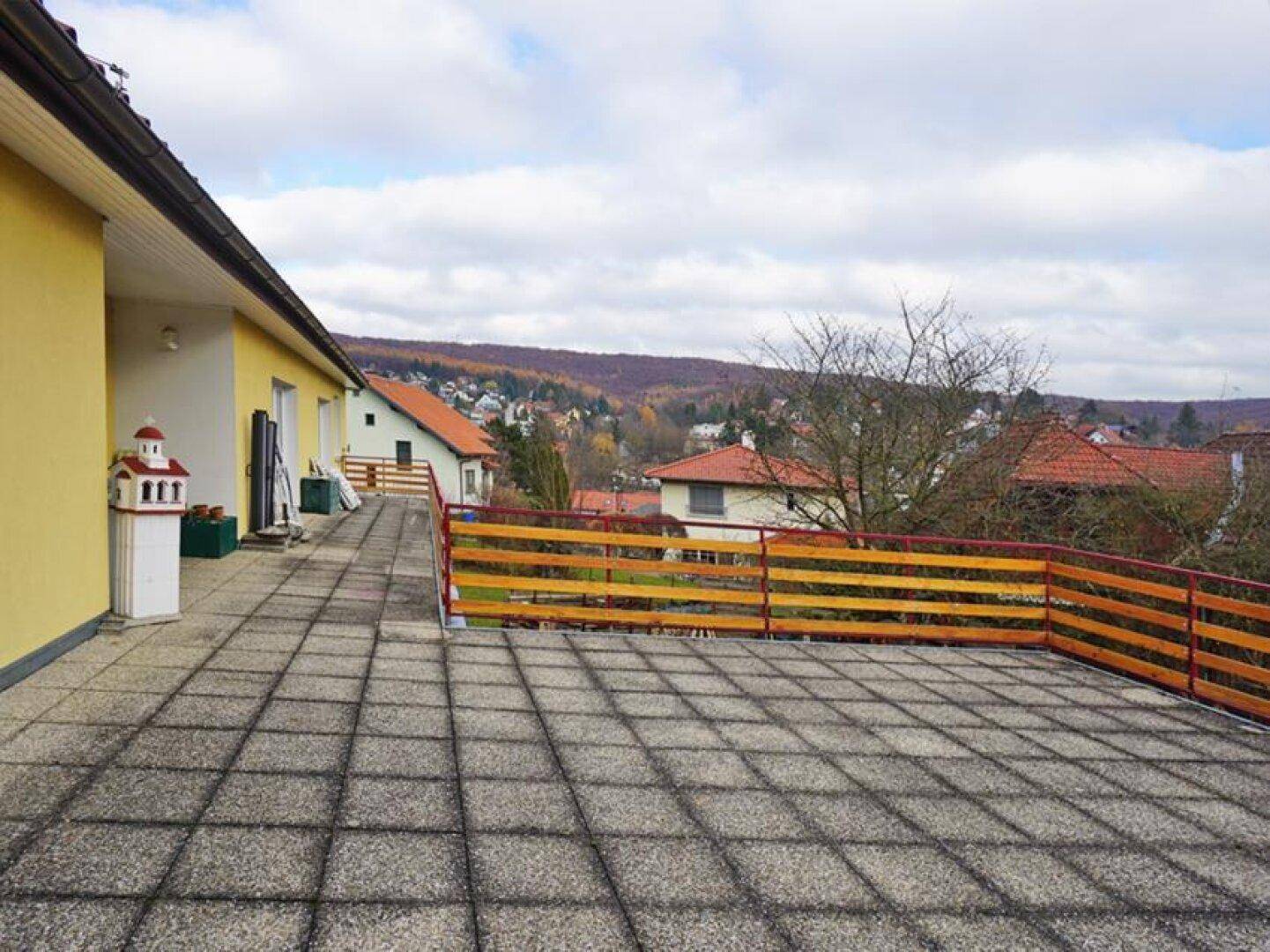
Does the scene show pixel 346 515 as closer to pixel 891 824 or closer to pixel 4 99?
pixel 4 99

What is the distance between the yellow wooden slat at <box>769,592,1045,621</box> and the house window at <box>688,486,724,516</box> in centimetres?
2291

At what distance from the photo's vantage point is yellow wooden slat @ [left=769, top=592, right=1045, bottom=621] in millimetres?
6797

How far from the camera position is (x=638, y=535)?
6.70 meters

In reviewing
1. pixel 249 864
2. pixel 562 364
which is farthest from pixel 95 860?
pixel 562 364

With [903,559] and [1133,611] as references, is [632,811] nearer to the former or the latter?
[903,559]

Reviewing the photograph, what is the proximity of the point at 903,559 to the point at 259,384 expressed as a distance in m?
7.76

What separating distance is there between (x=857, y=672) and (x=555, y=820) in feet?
11.4

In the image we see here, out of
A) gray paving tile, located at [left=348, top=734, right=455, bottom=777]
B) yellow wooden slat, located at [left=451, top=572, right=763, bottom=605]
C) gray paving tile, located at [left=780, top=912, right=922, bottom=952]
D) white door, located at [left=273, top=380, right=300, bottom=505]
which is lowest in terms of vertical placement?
gray paving tile, located at [left=780, top=912, right=922, bottom=952]

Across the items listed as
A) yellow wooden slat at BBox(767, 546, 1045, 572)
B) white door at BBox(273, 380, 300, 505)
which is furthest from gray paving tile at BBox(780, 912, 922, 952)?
white door at BBox(273, 380, 300, 505)

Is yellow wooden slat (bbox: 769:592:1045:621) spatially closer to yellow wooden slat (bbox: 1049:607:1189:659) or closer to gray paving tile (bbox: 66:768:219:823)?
yellow wooden slat (bbox: 1049:607:1189:659)

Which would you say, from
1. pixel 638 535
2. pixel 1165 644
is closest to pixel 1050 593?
pixel 1165 644

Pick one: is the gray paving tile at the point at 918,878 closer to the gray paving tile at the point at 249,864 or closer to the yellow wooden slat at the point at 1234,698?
the gray paving tile at the point at 249,864

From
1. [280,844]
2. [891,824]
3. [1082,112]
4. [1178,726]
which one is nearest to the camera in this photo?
[280,844]

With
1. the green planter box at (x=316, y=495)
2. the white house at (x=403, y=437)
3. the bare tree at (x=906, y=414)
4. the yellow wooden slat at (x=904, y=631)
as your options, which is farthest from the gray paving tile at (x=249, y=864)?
the white house at (x=403, y=437)
